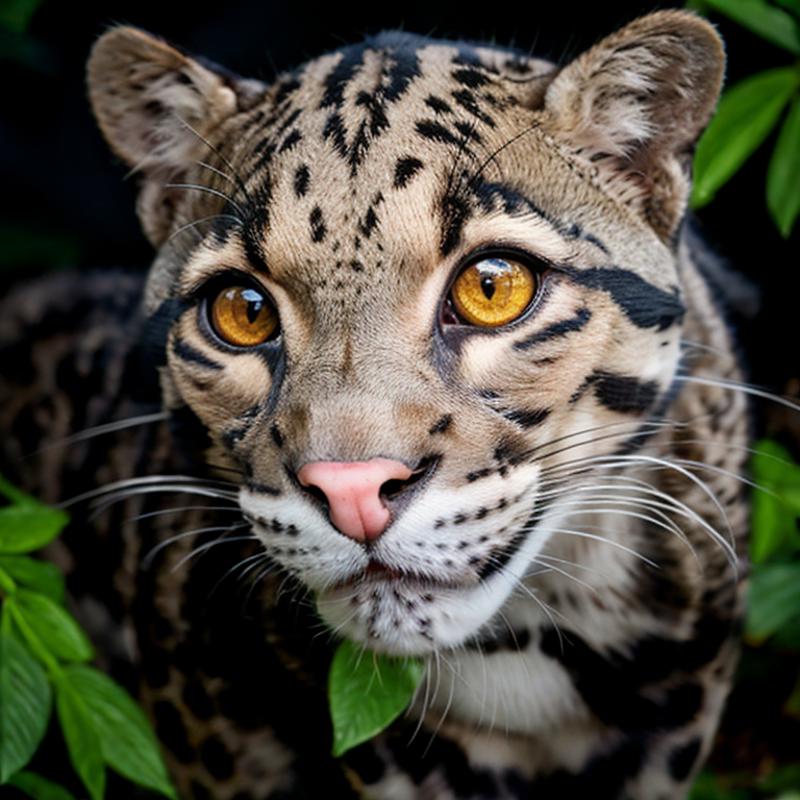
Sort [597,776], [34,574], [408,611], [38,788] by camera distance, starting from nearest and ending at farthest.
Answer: [408,611] < [34,574] < [38,788] < [597,776]

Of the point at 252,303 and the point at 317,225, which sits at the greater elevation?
the point at 317,225

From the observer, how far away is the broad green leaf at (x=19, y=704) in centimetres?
336

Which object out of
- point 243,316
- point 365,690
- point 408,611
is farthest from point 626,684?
point 243,316

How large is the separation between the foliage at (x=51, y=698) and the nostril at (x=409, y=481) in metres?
1.06

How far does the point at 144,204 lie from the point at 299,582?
1225 mm

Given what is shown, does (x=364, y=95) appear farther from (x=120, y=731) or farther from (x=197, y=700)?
(x=197, y=700)

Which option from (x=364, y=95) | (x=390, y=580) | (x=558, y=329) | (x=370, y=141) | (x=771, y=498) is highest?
(x=364, y=95)

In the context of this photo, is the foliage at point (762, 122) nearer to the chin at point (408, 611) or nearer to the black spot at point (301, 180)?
the black spot at point (301, 180)

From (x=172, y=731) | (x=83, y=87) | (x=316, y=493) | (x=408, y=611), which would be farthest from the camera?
(x=83, y=87)

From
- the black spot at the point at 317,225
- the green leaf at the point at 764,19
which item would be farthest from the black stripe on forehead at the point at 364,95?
the green leaf at the point at 764,19

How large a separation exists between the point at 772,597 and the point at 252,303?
5.72 ft

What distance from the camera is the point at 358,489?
280 centimetres

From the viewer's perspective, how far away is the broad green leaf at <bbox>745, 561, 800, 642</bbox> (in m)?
3.94

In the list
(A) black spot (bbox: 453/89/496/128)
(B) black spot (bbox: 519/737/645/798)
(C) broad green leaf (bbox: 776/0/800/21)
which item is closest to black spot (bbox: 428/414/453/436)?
(A) black spot (bbox: 453/89/496/128)
